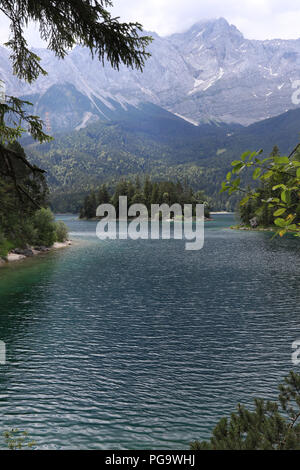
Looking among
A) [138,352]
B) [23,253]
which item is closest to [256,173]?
[138,352]

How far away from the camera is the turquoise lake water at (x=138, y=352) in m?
11.4

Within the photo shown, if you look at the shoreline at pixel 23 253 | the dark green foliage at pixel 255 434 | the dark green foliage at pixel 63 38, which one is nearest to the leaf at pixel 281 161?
the dark green foliage at pixel 255 434

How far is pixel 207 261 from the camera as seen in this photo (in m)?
48.4

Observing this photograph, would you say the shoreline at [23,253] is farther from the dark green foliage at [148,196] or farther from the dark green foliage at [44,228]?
the dark green foliage at [148,196]

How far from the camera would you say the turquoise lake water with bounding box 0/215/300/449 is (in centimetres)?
1138

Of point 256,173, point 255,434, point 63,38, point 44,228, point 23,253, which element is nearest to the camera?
point 256,173

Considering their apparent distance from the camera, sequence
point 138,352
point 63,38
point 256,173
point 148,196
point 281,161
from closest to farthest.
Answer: point 281,161 → point 256,173 → point 63,38 → point 138,352 → point 148,196

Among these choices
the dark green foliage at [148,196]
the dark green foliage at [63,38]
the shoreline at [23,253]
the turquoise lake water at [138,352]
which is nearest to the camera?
the dark green foliage at [63,38]

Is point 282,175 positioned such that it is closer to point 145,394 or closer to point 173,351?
point 145,394

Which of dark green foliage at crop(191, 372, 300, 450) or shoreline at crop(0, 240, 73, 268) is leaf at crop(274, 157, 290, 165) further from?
shoreline at crop(0, 240, 73, 268)

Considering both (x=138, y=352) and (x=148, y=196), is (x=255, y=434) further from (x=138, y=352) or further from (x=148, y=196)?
(x=148, y=196)

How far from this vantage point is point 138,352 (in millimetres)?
17312

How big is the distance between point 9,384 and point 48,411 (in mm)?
2953

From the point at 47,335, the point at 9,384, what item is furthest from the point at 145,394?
the point at 47,335
